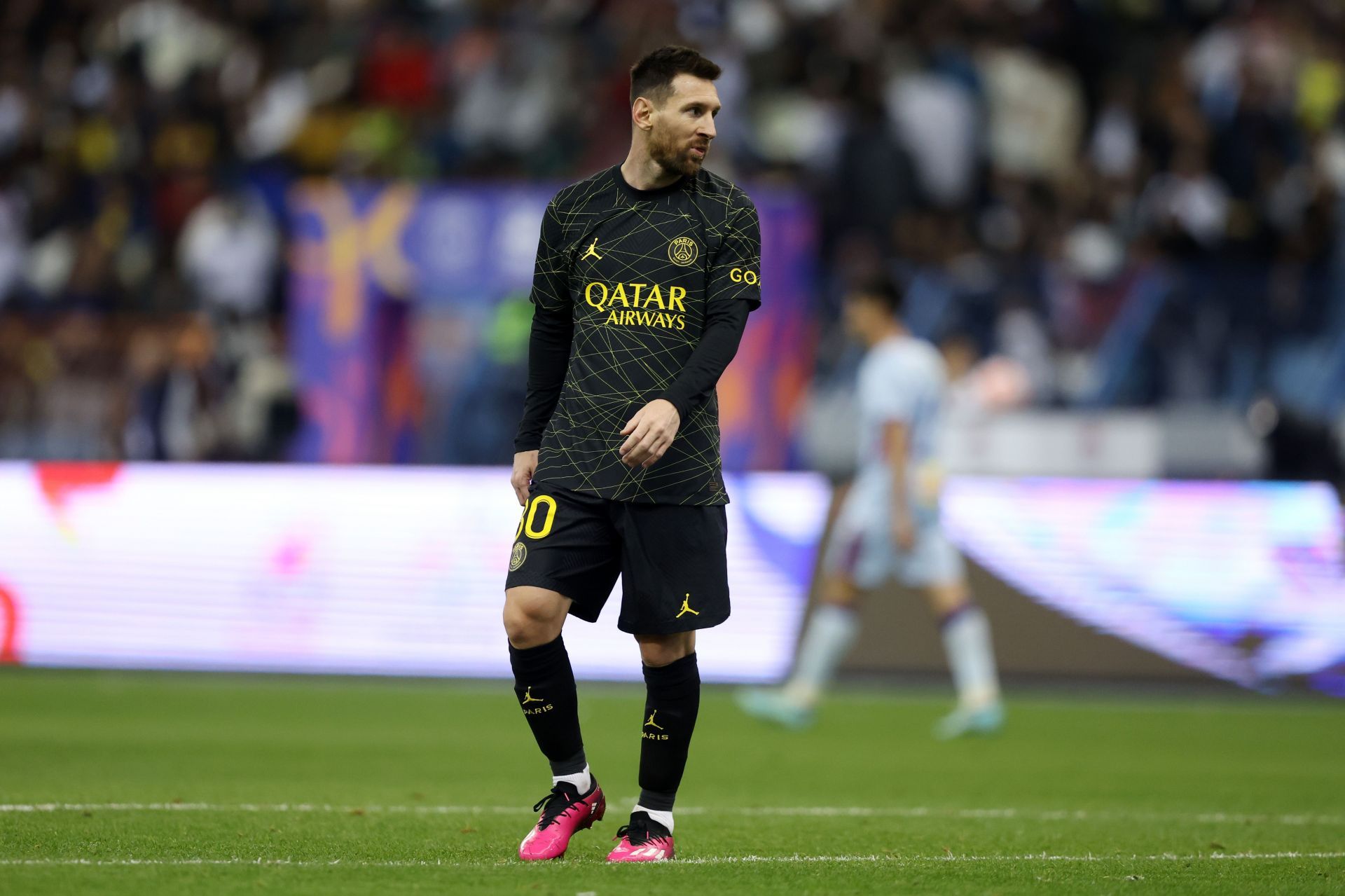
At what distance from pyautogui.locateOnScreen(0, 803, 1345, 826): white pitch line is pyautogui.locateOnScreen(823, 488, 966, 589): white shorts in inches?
123

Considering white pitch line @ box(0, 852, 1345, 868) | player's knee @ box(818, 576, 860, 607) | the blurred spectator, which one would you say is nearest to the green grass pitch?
white pitch line @ box(0, 852, 1345, 868)

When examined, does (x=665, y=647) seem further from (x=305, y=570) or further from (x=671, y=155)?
(x=305, y=570)

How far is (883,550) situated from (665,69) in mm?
5522

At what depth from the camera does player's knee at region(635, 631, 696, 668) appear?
5.55 meters

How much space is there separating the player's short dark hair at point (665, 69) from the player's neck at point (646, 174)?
167mm

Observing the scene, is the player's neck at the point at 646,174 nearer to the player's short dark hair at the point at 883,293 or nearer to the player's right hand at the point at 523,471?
the player's right hand at the point at 523,471

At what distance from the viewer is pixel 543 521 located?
17.9ft

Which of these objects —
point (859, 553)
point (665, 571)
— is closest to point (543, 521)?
point (665, 571)

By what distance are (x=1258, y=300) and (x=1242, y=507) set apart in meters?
→ 2.77

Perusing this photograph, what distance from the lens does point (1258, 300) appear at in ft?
46.5

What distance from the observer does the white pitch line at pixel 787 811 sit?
6.68 metres

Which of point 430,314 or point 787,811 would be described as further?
point 430,314

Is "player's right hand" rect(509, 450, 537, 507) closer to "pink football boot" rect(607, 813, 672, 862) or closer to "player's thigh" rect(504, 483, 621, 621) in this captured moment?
"player's thigh" rect(504, 483, 621, 621)

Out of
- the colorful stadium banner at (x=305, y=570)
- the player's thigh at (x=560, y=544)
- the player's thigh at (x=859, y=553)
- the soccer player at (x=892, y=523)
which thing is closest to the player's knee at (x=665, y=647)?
the player's thigh at (x=560, y=544)
